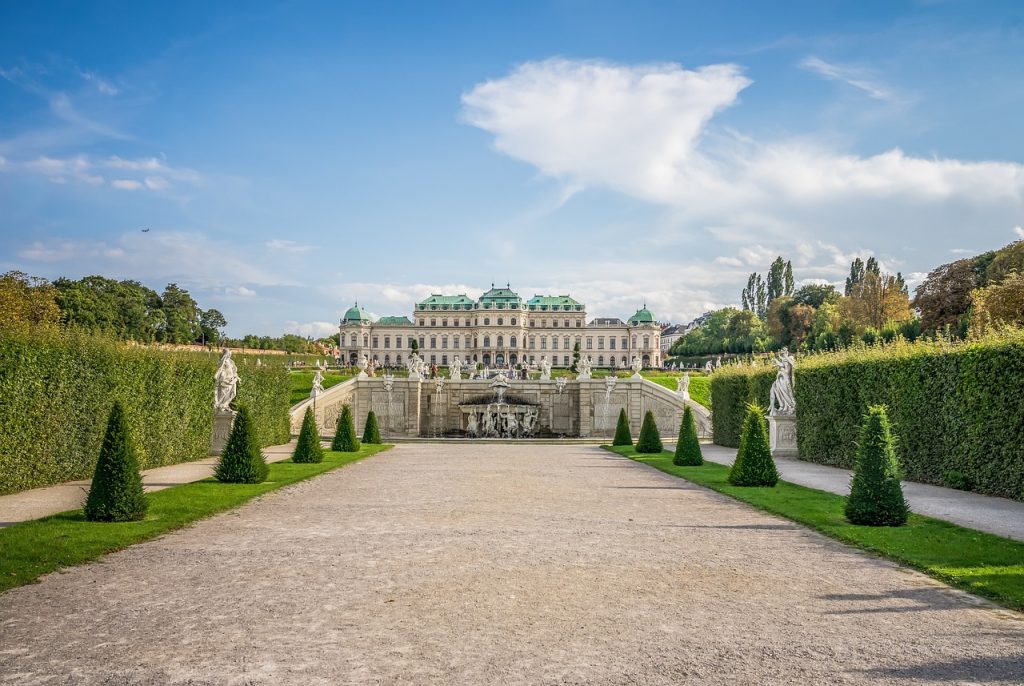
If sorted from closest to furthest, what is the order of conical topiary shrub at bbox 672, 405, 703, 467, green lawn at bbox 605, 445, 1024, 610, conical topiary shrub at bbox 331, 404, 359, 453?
green lawn at bbox 605, 445, 1024, 610, conical topiary shrub at bbox 672, 405, 703, 467, conical topiary shrub at bbox 331, 404, 359, 453

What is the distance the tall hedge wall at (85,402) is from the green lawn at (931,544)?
8554mm

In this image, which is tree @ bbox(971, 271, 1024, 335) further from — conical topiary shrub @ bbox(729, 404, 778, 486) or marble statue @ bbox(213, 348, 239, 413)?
marble statue @ bbox(213, 348, 239, 413)

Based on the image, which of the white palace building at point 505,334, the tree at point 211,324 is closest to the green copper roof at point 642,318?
the white palace building at point 505,334

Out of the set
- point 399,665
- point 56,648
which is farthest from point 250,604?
point 399,665

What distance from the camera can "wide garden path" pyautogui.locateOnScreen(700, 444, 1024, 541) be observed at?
9.03 m

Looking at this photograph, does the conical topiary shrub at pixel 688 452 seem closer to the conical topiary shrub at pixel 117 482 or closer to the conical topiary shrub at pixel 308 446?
the conical topiary shrub at pixel 308 446

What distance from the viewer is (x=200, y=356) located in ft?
63.1

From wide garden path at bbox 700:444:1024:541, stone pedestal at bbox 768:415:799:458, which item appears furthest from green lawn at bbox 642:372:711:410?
wide garden path at bbox 700:444:1024:541

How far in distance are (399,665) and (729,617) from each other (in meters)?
2.34

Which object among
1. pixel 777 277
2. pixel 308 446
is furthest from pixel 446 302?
pixel 308 446

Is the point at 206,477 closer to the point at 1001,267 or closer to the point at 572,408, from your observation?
the point at 572,408

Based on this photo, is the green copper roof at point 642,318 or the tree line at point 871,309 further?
the green copper roof at point 642,318

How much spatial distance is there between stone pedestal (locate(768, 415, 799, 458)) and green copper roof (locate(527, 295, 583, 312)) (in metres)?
97.8

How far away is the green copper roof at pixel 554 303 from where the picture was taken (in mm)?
117875
